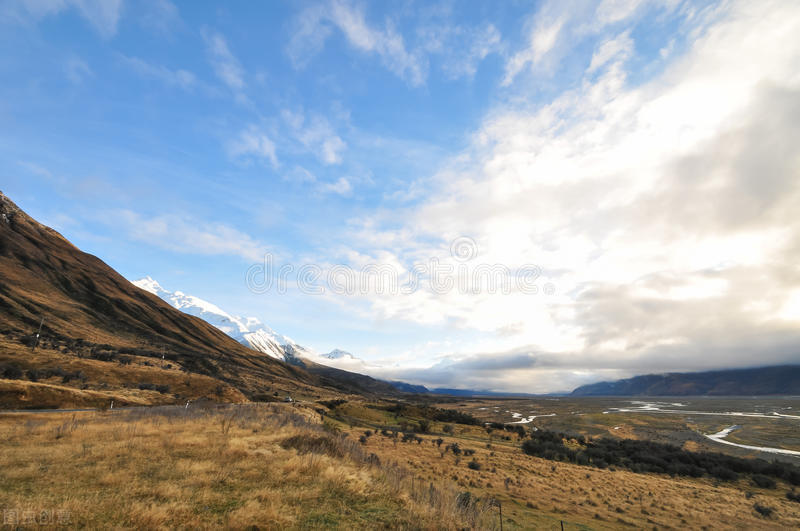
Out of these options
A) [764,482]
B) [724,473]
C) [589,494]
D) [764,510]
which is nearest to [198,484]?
[589,494]

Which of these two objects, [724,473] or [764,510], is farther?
[724,473]

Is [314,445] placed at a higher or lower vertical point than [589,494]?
higher

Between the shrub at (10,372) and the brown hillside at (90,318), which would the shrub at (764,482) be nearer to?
the brown hillside at (90,318)

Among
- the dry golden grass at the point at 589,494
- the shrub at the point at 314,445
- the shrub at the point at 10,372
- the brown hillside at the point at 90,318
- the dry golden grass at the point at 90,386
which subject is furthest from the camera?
the brown hillside at the point at 90,318

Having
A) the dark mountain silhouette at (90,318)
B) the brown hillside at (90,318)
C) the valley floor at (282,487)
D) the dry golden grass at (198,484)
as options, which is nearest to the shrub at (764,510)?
the valley floor at (282,487)

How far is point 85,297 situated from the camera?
373 feet

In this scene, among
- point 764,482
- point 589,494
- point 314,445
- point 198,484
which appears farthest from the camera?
point 764,482

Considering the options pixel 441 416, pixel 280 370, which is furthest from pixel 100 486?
pixel 280 370

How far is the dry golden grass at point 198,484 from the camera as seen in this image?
30.8 ft

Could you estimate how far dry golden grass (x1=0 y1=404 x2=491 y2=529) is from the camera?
370 inches

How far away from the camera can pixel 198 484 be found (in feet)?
38.9

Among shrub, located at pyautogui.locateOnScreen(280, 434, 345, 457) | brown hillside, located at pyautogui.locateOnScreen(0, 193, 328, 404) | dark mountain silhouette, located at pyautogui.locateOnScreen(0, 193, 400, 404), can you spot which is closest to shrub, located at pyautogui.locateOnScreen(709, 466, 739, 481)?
shrub, located at pyautogui.locateOnScreen(280, 434, 345, 457)

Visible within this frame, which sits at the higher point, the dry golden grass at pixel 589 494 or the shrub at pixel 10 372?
the shrub at pixel 10 372

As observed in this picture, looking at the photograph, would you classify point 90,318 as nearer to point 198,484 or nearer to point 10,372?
point 10,372
